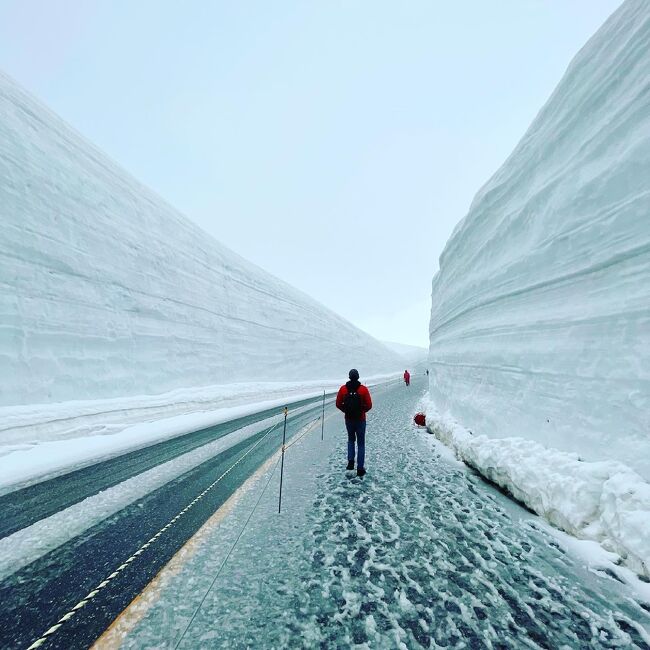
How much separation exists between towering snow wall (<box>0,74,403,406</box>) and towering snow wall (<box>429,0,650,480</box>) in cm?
1134

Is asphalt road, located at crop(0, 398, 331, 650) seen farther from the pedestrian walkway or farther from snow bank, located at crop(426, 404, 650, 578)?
snow bank, located at crop(426, 404, 650, 578)

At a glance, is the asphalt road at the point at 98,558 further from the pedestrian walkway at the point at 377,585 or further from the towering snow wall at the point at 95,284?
the towering snow wall at the point at 95,284

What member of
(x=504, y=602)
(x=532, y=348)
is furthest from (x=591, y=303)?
(x=504, y=602)

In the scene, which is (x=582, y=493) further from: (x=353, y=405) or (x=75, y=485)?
(x=75, y=485)

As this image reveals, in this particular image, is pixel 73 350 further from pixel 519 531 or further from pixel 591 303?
pixel 591 303

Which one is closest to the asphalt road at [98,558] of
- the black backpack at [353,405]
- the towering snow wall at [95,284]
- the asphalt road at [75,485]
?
the asphalt road at [75,485]

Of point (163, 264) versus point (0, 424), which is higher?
point (163, 264)

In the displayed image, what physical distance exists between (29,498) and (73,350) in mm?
7844

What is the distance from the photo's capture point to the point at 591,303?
14.2 ft

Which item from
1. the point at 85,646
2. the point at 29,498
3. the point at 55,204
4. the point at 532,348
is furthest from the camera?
the point at 55,204

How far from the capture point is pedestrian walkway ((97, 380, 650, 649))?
6.80ft

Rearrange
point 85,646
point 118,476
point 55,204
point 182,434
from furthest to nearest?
1. point 55,204
2. point 182,434
3. point 118,476
4. point 85,646

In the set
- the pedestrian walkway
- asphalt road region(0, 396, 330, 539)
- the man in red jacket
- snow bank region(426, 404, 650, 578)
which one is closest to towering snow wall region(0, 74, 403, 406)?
asphalt road region(0, 396, 330, 539)

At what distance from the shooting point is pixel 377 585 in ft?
8.43
